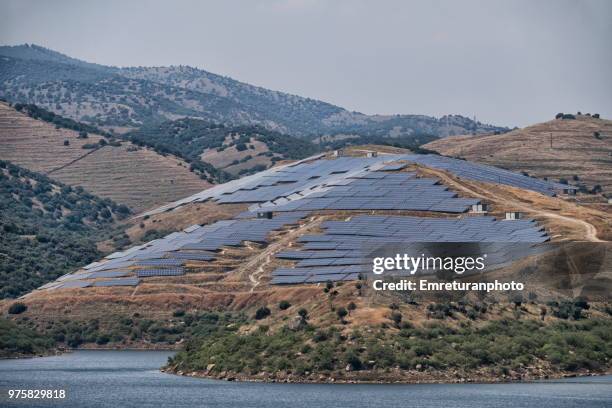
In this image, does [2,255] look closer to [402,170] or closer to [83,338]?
[83,338]

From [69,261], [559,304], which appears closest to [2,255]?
[69,261]

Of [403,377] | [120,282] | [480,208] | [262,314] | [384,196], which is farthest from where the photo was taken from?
[384,196]

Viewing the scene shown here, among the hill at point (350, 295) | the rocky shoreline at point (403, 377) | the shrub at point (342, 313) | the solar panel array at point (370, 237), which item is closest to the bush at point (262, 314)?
the hill at point (350, 295)

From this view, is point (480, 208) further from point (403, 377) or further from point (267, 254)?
point (403, 377)

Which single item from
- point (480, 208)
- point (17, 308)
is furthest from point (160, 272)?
point (480, 208)

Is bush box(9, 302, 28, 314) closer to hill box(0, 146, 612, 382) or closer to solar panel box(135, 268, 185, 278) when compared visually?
hill box(0, 146, 612, 382)

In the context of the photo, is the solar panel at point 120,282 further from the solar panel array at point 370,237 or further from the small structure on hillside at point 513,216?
the small structure on hillside at point 513,216

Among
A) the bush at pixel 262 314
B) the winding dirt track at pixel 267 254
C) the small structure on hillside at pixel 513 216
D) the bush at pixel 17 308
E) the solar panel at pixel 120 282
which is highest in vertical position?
the small structure on hillside at pixel 513 216
